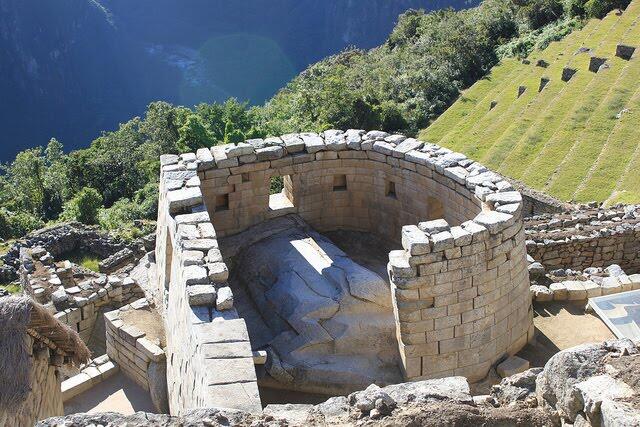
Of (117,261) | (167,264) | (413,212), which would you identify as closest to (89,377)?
(167,264)

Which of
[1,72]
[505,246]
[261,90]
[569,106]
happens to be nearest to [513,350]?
[505,246]

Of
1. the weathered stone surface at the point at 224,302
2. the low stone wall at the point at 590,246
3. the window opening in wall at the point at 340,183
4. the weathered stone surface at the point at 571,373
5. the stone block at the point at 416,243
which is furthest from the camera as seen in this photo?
the low stone wall at the point at 590,246

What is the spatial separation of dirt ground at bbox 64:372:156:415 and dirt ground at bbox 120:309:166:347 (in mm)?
790

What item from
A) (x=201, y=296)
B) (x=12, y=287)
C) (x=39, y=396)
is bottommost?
(x=12, y=287)

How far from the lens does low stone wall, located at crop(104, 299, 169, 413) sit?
11.0m

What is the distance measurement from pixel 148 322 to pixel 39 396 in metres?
3.85

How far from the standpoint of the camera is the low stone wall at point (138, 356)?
35.9ft

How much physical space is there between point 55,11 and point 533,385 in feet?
399

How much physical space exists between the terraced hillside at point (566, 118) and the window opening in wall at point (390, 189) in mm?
11867

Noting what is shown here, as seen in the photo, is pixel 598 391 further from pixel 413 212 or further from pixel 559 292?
pixel 413 212

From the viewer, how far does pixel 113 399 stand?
1133 cm

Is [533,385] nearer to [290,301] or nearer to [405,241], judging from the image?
[405,241]

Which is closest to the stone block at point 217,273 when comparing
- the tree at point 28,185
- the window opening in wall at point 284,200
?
the window opening in wall at point 284,200

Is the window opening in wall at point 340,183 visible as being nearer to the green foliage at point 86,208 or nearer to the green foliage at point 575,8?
the green foliage at point 86,208
